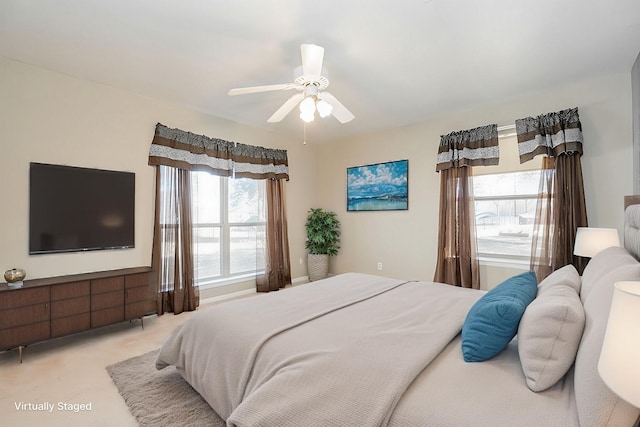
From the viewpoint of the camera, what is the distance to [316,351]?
1.36 m

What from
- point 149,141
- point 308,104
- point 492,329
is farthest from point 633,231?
point 149,141

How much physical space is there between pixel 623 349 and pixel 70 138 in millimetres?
4120

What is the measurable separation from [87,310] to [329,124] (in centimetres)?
368

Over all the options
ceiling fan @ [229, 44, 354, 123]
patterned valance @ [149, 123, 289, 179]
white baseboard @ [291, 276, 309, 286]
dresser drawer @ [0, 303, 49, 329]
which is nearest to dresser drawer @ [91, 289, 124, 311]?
dresser drawer @ [0, 303, 49, 329]

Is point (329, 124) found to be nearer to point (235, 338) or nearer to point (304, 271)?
point (304, 271)

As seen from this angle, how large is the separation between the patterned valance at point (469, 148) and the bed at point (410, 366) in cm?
198

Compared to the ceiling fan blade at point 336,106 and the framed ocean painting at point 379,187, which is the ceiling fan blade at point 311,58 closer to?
the ceiling fan blade at point 336,106

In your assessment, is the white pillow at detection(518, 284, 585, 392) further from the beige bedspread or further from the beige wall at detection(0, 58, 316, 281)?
the beige wall at detection(0, 58, 316, 281)

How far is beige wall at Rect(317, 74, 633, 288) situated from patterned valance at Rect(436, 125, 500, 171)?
162 mm

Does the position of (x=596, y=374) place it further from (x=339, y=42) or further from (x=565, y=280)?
(x=339, y=42)

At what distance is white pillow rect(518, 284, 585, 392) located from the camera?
1.05 m

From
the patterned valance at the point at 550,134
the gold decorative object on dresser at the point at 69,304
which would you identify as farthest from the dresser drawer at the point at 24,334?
the patterned valance at the point at 550,134

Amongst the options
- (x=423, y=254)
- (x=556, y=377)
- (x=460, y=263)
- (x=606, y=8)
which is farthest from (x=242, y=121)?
(x=556, y=377)

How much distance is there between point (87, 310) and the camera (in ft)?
9.07
